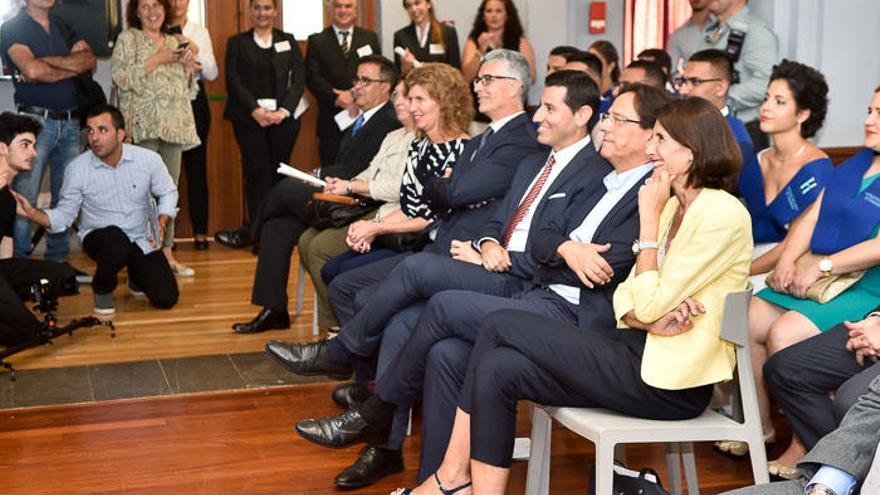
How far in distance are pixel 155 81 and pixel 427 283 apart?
13.5 ft

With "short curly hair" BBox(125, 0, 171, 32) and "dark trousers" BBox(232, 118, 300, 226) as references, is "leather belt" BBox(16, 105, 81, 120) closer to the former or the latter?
"short curly hair" BBox(125, 0, 171, 32)

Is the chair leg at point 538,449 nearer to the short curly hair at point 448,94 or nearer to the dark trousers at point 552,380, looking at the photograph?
the dark trousers at point 552,380

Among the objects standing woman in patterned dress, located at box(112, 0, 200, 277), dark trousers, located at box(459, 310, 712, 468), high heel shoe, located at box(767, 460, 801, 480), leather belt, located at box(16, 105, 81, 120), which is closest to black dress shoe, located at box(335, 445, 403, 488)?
dark trousers, located at box(459, 310, 712, 468)

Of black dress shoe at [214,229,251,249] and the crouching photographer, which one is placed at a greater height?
the crouching photographer

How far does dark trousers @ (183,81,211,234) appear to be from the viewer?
8.14 m

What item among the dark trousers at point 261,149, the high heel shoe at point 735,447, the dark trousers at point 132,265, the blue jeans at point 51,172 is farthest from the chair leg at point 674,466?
the dark trousers at point 261,149

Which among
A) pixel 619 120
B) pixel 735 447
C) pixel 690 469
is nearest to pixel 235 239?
pixel 735 447

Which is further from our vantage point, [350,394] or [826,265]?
[350,394]

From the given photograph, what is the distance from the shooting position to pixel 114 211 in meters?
6.47

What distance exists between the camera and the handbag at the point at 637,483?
286cm

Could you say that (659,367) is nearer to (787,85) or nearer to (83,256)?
(787,85)

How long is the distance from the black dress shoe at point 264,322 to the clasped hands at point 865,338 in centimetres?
314

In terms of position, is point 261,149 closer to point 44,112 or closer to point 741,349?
point 44,112

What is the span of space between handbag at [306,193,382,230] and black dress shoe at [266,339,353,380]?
1.09 m
